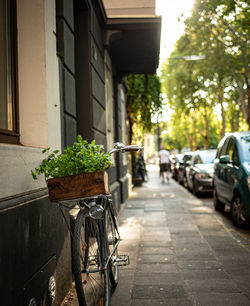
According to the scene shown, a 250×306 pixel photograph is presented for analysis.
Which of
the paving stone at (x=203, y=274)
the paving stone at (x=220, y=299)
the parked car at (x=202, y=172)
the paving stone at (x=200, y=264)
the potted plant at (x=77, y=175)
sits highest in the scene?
the potted plant at (x=77, y=175)

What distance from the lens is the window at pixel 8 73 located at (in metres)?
3.38

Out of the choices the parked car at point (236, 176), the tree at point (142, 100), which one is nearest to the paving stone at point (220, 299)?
the parked car at point (236, 176)

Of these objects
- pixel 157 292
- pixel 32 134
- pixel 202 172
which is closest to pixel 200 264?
pixel 157 292

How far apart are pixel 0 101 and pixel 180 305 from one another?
2.52 m

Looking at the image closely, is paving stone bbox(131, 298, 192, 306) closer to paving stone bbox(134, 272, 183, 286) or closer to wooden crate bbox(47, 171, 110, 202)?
paving stone bbox(134, 272, 183, 286)

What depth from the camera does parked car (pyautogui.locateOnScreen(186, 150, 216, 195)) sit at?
1350 cm

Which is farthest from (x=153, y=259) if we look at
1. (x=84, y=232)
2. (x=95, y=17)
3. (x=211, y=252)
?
(x=95, y=17)

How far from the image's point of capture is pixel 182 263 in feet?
18.3

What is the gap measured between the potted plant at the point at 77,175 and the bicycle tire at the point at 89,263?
0.24 m

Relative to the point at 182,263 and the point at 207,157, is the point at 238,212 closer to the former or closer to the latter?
the point at 182,263

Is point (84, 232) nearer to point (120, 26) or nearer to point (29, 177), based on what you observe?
point (29, 177)

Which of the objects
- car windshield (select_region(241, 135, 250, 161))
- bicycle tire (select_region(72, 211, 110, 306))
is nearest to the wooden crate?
bicycle tire (select_region(72, 211, 110, 306))

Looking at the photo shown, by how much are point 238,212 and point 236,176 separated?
26.8 inches

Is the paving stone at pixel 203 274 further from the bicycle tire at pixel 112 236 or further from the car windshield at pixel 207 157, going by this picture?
the car windshield at pixel 207 157
